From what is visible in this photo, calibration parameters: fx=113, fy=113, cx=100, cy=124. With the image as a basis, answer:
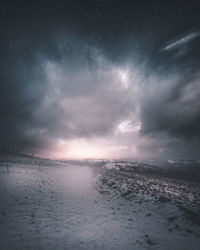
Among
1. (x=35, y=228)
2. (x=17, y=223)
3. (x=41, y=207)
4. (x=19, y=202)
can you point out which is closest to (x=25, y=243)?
(x=35, y=228)

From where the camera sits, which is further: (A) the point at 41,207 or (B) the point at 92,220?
(A) the point at 41,207

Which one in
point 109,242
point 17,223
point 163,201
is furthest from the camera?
point 163,201

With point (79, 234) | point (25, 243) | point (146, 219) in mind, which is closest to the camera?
point (25, 243)

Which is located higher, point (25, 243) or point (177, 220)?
point (25, 243)

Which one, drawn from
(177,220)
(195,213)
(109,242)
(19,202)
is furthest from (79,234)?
(195,213)

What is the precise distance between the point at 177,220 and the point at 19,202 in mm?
11732

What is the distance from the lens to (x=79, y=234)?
5.70 metres

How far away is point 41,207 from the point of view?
8.68 metres

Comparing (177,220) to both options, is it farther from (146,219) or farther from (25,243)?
(25,243)

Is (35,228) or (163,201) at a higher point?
(35,228)

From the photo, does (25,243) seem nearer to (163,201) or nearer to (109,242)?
(109,242)

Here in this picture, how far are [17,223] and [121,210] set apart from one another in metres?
7.10

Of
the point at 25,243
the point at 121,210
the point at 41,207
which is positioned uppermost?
the point at 25,243

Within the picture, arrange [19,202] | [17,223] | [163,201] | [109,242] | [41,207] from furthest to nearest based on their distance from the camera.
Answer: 1. [163,201]
2. [19,202]
3. [41,207]
4. [17,223]
5. [109,242]
